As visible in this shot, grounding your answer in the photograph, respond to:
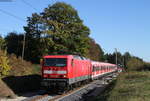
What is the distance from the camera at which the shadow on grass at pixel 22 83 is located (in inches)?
968

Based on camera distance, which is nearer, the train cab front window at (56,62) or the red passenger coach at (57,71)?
the red passenger coach at (57,71)

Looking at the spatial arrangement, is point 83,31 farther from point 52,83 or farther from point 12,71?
point 52,83

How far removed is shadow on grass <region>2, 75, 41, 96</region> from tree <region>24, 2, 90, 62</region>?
809 inches

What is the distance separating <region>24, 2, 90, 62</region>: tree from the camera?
50.5 meters

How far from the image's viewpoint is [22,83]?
86.5 feet

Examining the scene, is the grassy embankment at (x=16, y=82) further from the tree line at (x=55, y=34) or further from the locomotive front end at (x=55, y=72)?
the tree line at (x=55, y=34)

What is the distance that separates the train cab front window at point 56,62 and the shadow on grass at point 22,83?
11.2 feet

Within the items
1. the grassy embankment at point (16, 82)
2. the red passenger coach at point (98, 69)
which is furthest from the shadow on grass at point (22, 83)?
the red passenger coach at point (98, 69)

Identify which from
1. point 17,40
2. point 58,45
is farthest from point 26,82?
point 17,40

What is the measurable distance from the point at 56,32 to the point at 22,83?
84.0 ft

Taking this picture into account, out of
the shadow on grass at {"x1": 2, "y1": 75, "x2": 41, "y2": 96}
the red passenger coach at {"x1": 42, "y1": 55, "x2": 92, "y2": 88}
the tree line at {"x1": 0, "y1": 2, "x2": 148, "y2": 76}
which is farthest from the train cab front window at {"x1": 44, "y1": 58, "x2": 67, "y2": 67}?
the tree line at {"x1": 0, "y1": 2, "x2": 148, "y2": 76}

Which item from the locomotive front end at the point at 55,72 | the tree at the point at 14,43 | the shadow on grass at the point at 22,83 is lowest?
the shadow on grass at the point at 22,83

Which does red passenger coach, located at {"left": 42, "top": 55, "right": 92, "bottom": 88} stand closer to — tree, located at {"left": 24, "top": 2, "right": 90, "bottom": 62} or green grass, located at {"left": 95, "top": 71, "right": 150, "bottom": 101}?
green grass, located at {"left": 95, "top": 71, "right": 150, "bottom": 101}

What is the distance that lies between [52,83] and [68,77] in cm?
141
